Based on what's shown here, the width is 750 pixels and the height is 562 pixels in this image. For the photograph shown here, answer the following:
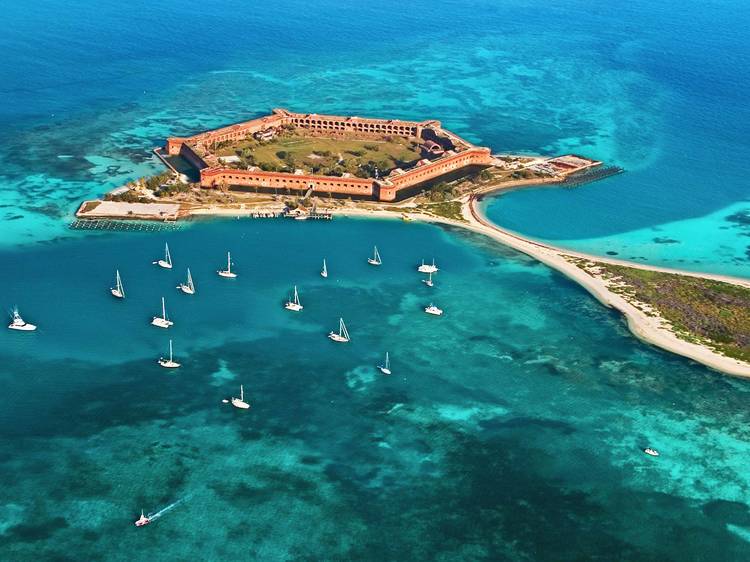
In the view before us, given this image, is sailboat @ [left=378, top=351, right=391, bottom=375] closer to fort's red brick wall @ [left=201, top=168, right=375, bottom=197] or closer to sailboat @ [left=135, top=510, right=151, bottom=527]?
sailboat @ [left=135, top=510, right=151, bottom=527]

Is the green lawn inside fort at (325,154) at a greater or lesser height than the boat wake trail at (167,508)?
greater

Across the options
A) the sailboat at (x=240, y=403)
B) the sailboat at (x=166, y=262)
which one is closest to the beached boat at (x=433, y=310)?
the sailboat at (x=240, y=403)

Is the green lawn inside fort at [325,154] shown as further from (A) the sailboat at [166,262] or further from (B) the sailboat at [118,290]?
(B) the sailboat at [118,290]

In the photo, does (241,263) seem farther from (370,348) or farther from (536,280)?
(536,280)

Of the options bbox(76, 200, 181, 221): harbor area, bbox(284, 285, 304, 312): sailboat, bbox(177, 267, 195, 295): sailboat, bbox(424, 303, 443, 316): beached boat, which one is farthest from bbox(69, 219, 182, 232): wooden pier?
bbox(424, 303, 443, 316): beached boat

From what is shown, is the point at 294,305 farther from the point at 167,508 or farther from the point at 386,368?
the point at 167,508

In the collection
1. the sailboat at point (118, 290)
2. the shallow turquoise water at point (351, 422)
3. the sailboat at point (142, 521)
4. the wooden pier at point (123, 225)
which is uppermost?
the wooden pier at point (123, 225)

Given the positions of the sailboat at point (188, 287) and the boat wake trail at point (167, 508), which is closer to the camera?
the boat wake trail at point (167, 508)
